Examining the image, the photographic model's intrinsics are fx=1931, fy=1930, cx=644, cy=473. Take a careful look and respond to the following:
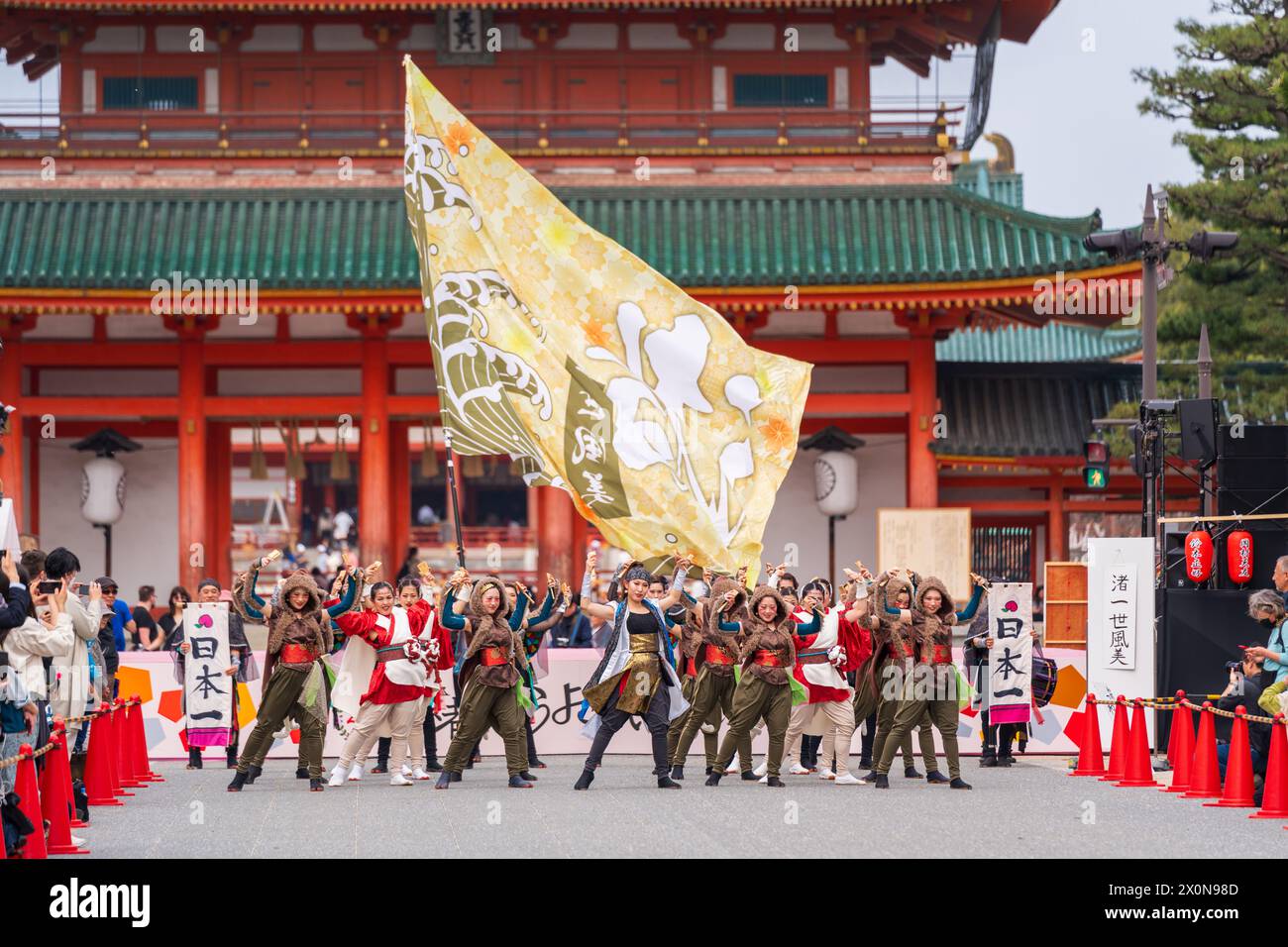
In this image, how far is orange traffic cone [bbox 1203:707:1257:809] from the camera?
13.9 m

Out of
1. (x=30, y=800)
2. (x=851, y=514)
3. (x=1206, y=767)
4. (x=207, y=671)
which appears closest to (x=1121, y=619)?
Result: (x=1206, y=767)

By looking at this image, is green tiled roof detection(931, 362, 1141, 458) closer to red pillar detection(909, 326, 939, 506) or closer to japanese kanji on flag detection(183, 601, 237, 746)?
red pillar detection(909, 326, 939, 506)

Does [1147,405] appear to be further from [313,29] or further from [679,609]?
[313,29]

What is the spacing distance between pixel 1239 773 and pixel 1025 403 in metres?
12.8

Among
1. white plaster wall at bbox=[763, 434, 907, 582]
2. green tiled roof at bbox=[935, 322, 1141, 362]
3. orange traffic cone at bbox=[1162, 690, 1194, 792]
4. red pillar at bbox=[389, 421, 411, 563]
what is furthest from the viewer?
green tiled roof at bbox=[935, 322, 1141, 362]

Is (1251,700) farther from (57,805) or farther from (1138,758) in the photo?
(57,805)

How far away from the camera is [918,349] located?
84.7 feet

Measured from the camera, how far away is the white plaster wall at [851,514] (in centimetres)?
2656

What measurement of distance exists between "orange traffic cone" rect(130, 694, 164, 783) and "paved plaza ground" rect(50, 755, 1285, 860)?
0.86 feet

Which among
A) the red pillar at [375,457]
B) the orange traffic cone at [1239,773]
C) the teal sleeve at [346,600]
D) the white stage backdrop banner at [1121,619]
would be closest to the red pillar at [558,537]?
the red pillar at [375,457]

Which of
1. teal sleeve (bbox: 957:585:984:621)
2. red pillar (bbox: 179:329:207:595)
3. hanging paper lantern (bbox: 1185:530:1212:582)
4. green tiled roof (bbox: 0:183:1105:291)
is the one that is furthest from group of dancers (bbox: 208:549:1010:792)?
red pillar (bbox: 179:329:207:595)

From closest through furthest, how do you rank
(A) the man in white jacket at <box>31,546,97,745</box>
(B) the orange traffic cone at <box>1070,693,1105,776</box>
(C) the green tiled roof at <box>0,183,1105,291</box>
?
(A) the man in white jacket at <box>31,546,97,745</box>
(B) the orange traffic cone at <box>1070,693,1105,776</box>
(C) the green tiled roof at <box>0,183,1105,291</box>

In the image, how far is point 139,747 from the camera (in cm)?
1678

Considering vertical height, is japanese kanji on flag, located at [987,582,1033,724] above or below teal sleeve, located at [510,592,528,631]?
below
